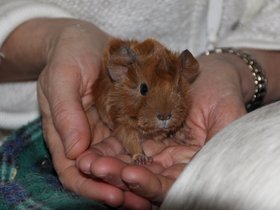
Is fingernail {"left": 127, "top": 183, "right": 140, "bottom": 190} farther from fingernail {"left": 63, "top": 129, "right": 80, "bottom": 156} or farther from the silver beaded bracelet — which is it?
the silver beaded bracelet

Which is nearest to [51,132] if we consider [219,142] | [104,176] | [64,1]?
[104,176]

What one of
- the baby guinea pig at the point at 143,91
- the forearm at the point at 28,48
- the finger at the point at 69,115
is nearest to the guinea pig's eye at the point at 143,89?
the baby guinea pig at the point at 143,91

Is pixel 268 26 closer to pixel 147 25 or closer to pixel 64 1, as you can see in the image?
pixel 147 25

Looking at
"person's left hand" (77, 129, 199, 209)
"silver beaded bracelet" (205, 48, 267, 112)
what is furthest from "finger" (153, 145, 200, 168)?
"silver beaded bracelet" (205, 48, 267, 112)

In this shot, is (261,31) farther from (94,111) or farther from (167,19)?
(94,111)

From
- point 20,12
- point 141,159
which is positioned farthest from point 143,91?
point 20,12

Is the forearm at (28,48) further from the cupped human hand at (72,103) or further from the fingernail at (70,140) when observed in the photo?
the fingernail at (70,140)
